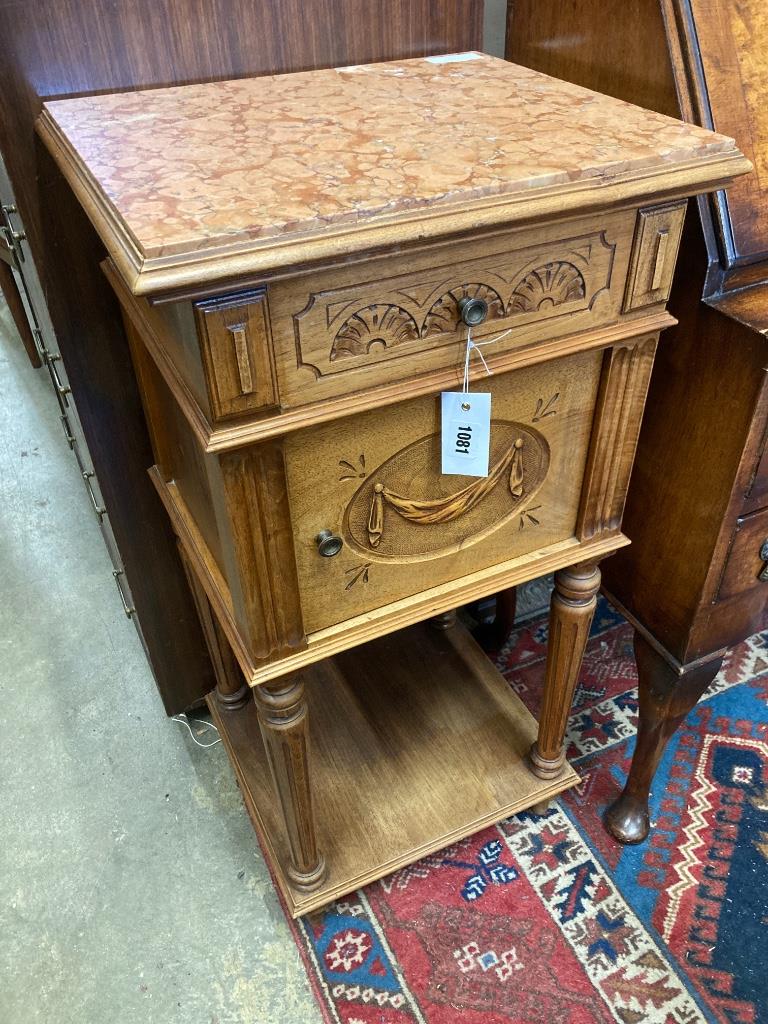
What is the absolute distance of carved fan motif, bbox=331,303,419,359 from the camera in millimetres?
692

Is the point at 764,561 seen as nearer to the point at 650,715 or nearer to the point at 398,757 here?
the point at 650,715

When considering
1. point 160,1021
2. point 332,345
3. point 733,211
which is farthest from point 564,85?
point 160,1021

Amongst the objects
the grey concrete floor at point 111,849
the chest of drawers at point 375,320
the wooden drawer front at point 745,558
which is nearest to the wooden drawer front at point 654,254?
the chest of drawers at point 375,320

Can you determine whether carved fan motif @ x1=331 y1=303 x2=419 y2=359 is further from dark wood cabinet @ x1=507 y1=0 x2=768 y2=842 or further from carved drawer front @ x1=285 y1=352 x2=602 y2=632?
dark wood cabinet @ x1=507 y1=0 x2=768 y2=842

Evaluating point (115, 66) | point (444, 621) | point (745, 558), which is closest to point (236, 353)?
point (115, 66)

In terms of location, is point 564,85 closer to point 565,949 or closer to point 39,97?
point 39,97

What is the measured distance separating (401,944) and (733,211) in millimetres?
1040

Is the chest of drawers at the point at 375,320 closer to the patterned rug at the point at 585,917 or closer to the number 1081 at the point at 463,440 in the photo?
the number 1081 at the point at 463,440

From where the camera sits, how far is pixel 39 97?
92 cm

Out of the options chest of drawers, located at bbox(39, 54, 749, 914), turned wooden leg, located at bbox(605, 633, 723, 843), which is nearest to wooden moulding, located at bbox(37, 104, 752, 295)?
chest of drawers, located at bbox(39, 54, 749, 914)

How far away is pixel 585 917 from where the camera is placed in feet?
3.95

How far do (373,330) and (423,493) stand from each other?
212 mm

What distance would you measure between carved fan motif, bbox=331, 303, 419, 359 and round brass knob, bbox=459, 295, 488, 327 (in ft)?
0.15

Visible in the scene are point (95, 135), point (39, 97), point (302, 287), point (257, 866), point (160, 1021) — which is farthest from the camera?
point (257, 866)
